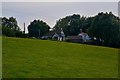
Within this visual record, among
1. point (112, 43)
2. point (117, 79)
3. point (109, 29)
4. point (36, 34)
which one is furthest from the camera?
point (36, 34)

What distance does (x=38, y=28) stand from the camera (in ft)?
279

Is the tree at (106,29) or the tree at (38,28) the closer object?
the tree at (106,29)

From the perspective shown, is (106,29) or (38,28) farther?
(38,28)

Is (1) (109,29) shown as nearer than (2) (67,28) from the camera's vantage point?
Yes

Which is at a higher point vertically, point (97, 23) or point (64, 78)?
point (97, 23)

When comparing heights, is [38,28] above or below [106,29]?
above

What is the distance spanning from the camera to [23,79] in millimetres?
10625

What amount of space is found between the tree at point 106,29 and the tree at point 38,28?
93.4ft

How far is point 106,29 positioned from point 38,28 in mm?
35513

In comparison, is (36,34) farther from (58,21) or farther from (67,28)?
(58,21)

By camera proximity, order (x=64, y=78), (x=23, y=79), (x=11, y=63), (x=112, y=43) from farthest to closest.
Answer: (x=112, y=43), (x=11, y=63), (x=64, y=78), (x=23, y=79)

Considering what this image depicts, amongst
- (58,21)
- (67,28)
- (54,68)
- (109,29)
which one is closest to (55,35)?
(67,28)

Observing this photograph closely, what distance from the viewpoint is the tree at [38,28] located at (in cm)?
8294

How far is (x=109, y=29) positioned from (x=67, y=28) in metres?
32.6
